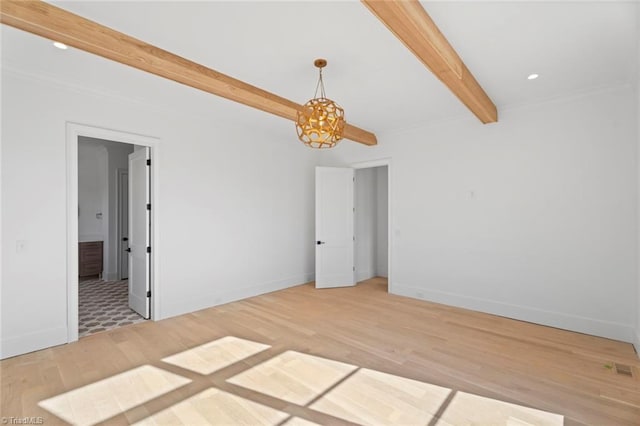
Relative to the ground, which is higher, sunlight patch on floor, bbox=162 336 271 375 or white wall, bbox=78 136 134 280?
white wall, bbox=78 136 134 280

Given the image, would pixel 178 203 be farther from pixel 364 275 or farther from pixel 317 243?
pixel 364 275

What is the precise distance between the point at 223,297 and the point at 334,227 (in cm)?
237

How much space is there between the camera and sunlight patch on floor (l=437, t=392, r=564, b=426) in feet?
6.47

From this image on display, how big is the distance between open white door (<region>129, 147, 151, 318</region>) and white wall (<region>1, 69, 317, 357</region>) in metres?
0.19

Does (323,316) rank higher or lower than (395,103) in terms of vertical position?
lower

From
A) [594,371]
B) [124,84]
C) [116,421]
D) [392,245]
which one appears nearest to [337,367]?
[116,421]

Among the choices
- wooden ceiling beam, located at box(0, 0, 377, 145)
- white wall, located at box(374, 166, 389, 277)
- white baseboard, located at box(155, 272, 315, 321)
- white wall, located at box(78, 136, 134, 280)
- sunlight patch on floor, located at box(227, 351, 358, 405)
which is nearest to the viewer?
wooden ceiling beam, located at box(0, 0, 377, 145)

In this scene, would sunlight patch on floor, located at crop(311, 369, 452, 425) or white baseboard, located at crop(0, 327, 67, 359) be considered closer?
sunlight patch on floor, located at crop(311, 369, 452, 425)

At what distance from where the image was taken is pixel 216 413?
2.07 m

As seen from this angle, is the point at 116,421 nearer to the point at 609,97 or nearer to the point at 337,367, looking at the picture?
the point at 337,367

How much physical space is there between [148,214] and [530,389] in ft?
14.9

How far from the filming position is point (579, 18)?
2.17 meters

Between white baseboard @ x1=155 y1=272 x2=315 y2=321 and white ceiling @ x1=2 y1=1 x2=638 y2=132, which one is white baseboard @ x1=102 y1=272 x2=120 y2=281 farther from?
white ceiling @ x1=2 y1=1 x2=638 y2=132

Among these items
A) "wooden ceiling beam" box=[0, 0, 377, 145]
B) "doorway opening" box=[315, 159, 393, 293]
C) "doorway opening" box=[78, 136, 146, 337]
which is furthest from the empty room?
"doorway opening" box=[78, 136, 146, 337]
